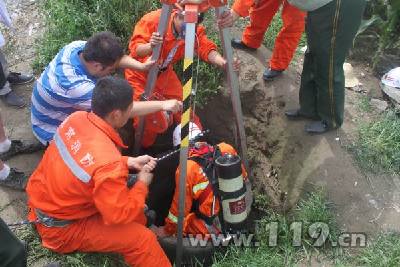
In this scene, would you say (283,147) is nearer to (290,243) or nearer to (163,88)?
(290,243)

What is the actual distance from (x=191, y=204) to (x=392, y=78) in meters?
2.44

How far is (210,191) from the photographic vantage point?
3283 millimetres

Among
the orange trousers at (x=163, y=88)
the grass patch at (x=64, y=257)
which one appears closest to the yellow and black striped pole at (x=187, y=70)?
the grass patch at (x=64, y=257)

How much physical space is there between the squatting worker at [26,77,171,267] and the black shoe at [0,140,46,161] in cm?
98

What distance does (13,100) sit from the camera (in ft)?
14.5

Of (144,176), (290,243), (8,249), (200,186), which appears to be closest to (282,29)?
(200,186)

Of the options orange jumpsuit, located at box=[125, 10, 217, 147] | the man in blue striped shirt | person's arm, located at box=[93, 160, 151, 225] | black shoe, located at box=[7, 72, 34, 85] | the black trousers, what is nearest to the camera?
the black trousers

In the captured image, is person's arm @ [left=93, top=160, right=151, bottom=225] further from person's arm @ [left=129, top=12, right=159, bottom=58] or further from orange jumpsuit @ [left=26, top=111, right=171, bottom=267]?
person's arm @ [left=129, top=12, right=159, bottom=58]

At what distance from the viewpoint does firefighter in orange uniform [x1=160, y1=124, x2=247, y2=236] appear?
326cm

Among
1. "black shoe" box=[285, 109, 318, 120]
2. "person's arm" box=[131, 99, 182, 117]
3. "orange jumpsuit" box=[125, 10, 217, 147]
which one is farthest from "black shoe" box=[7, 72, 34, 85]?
"black shoe" box=[285, 109, 318, 120]

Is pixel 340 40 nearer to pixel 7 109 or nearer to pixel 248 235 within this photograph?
pixel 248 235

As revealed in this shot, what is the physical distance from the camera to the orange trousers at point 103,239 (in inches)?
118

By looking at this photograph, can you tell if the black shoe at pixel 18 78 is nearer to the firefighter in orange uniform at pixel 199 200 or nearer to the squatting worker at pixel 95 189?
the squatting worker at pixel 95 189

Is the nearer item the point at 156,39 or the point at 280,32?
the point at 156,39
